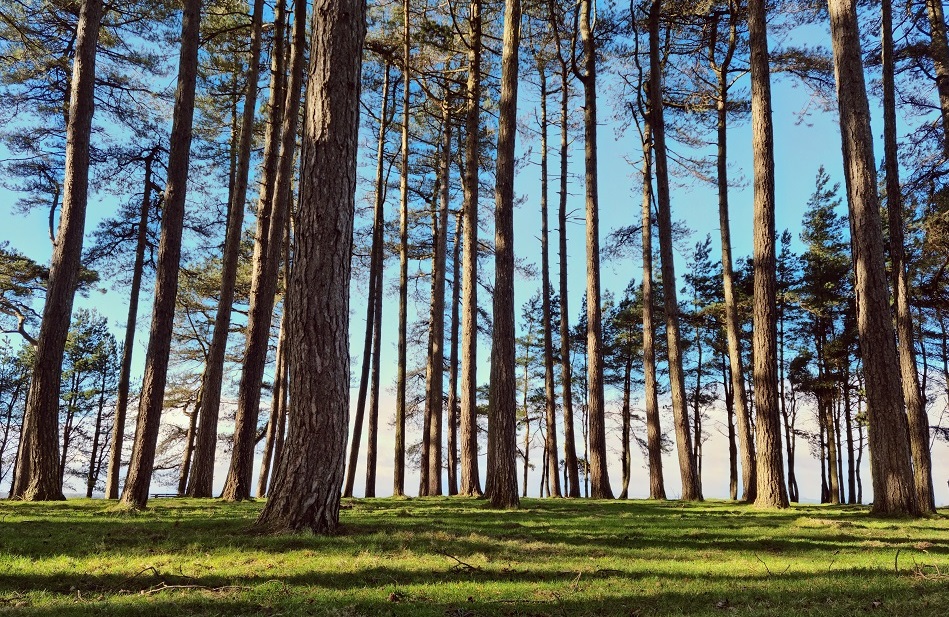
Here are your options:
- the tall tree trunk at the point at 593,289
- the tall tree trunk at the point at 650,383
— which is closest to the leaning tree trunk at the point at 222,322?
the tall tree trunk at the point at 593,289

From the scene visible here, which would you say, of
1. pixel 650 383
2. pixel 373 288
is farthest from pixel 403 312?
pixel 650 383

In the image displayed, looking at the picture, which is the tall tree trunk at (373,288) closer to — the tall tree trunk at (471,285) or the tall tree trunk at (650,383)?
the tall tree trunk at (471,285)

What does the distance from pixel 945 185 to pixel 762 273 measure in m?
5.64

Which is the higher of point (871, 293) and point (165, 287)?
point (871, 293)

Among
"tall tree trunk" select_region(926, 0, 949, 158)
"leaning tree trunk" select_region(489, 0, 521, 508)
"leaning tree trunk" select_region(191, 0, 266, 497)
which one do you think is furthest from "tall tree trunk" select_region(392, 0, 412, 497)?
"tall tree trunk" select_region(926, 0, 949, 158)

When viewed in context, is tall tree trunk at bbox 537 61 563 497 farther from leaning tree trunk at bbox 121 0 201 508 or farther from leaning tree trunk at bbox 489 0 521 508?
leaning tree trunk at bbox 121 0 201 508

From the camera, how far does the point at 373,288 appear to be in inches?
630

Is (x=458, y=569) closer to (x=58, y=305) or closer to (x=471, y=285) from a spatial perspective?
(x=58, y=305)

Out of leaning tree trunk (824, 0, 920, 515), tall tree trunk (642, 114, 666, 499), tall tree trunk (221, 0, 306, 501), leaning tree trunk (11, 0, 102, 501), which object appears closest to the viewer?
leaning tree trunk (824, 0, 920, 515)

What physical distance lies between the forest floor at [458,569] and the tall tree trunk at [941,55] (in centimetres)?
971

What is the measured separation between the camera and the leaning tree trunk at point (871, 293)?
8.84m

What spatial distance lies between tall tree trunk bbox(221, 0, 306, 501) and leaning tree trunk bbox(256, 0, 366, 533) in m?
4.75

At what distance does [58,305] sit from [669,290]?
39.4 feet

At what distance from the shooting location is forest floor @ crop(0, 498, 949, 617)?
336 cm
